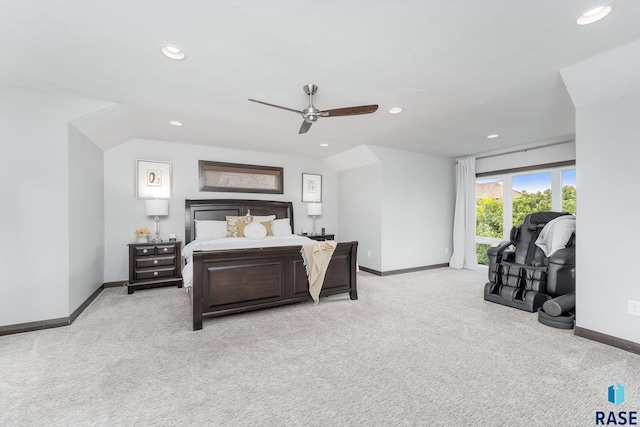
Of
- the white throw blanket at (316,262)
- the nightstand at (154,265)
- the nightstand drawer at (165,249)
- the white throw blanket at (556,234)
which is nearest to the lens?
the white throw blanket at (556,234)

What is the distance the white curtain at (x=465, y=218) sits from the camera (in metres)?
5.93

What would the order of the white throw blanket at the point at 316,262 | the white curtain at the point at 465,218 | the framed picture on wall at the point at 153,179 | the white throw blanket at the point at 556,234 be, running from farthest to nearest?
the white curtain at the point at 465,218, the framed picture on wall at the point at 153,179, the white throw blanket at the point at 316,262, the white throw blanket at the point at 556,234

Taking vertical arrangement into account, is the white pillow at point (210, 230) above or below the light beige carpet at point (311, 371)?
above

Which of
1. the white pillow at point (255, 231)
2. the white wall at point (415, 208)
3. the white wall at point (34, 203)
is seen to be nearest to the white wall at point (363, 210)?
the white wall at point (415, 208)

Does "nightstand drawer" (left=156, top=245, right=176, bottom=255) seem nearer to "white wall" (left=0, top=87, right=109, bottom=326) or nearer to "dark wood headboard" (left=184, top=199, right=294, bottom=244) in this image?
"dark wood headboard" (left=184, top=199, right=294, bottom=244)

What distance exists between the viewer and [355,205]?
6105 mm

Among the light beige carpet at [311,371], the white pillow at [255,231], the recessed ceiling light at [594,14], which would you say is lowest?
the light beige carpet at [311,371]

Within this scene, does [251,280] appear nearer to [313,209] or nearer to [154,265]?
[154,265]

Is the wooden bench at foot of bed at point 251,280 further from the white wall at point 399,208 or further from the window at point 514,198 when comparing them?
the window at point 514,198

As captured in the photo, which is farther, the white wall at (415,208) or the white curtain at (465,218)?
the white curtain at (465,218)

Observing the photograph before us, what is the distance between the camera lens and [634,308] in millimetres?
2426

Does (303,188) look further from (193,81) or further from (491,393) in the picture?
(491,393)

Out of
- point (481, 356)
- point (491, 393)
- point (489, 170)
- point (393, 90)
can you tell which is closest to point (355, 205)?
point (489, 170)

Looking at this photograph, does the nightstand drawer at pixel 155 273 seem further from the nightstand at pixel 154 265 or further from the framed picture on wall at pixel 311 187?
the framed picture on wall at pixel 311 187
